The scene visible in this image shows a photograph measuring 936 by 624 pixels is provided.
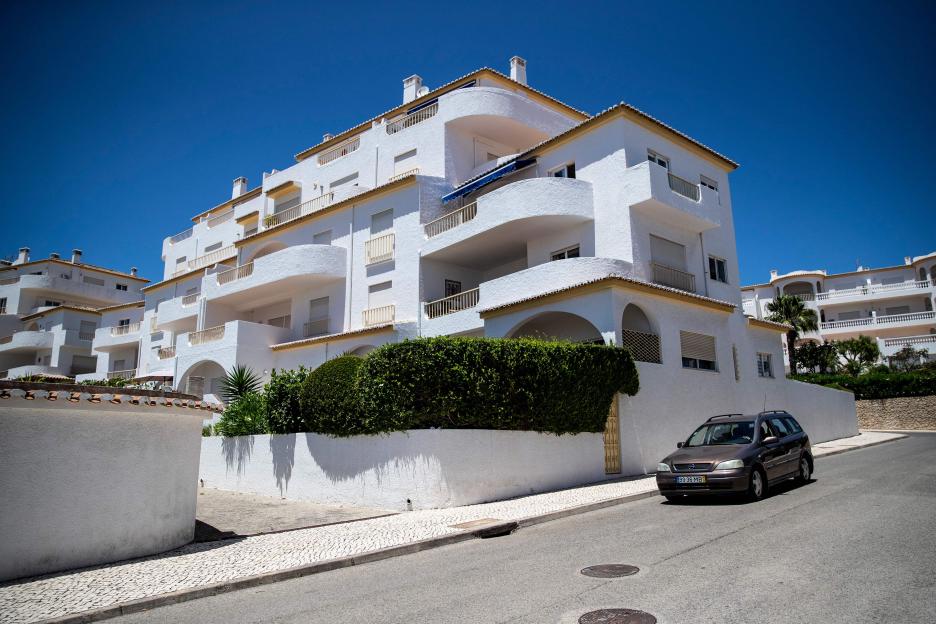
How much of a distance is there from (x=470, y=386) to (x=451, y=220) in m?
12.4

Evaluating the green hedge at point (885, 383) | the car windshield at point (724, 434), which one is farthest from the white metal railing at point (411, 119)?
the green hedge at point (885, 383)

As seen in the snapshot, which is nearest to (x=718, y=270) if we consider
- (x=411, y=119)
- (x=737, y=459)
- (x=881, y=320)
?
(x=737, y=459)

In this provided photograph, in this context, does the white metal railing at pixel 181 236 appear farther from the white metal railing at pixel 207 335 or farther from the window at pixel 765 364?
the window at pixel 765 364

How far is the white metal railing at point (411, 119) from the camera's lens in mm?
28031

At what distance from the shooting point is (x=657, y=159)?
22344 millimetres

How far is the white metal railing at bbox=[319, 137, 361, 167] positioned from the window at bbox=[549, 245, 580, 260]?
14.5 meters

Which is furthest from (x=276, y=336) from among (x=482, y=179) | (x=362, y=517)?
(x=362, y=517)

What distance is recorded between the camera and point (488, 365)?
13961 mm

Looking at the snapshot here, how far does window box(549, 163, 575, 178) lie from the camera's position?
22.8m

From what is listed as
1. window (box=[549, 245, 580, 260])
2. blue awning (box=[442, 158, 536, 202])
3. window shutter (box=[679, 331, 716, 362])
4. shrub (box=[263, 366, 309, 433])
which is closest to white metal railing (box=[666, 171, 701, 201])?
window (box=[549, 245, 580, 260])

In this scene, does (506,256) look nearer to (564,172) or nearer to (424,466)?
(564,172)

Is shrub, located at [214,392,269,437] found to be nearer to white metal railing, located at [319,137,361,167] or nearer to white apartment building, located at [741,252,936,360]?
white metal railing, located at [319,137,361,167]

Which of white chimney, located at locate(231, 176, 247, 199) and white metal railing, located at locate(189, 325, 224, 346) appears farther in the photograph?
white chimney, located at locate(231, 176, 247, 199)

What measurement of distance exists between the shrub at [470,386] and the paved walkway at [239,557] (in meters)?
1.93
